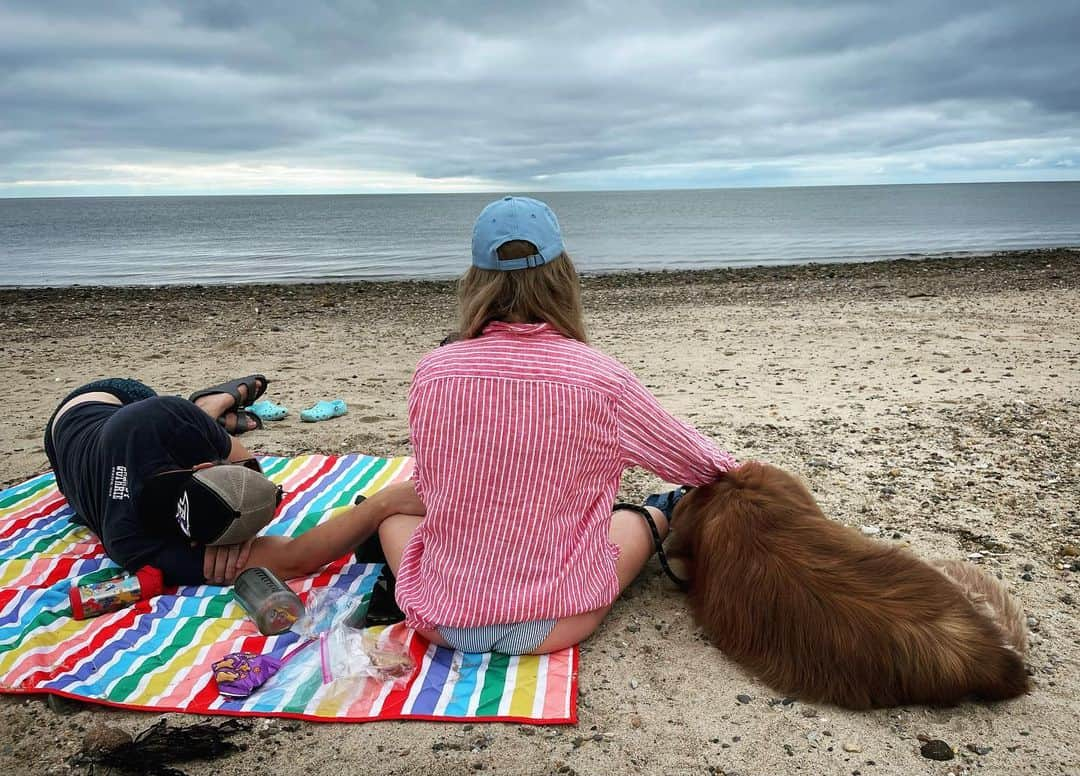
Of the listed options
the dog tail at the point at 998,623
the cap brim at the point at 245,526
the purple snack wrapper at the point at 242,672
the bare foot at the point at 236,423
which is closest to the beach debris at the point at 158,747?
the purple snack wrapper at the point at 242,672

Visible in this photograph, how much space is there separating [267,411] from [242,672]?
149 inches

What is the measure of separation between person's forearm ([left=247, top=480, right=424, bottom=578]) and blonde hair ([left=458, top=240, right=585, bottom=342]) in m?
0.93

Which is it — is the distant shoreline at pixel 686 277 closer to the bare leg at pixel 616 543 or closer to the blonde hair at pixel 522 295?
the bare leg at pixel 616 543

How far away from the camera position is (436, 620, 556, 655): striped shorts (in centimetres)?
296

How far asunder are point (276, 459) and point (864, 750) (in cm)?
397

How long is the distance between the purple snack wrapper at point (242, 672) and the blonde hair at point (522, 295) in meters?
1.40

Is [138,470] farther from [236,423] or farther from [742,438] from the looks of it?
[742,438]

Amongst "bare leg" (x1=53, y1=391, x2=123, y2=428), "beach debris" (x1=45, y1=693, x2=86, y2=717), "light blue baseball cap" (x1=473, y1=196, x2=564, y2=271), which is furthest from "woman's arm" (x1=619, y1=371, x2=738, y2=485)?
"bare leg" (x1=53, y1=391, x2=123, y2=428)

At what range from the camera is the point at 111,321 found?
1208cm

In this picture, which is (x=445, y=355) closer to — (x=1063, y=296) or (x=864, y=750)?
(x=864, y=750)

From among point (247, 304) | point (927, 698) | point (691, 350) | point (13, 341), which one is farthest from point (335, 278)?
point (927, 698)

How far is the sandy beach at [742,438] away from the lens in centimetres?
256

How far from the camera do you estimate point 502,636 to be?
2971mm

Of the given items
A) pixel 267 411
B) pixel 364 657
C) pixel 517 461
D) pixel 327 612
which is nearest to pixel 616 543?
pixel 517 461
